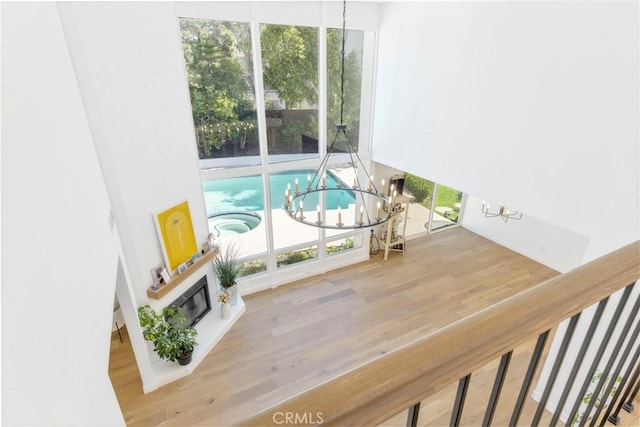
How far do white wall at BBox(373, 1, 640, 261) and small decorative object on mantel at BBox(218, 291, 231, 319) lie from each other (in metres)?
3.60

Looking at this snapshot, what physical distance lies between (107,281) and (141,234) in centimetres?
152

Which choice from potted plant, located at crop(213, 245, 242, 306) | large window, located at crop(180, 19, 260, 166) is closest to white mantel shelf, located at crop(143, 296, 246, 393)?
potted plant, located at crop(213, 245, 242, 306)

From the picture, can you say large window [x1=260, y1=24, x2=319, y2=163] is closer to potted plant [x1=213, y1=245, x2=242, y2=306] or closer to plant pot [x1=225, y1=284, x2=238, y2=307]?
potted plant [x1=213, y1=245, x2=242, y2=306]

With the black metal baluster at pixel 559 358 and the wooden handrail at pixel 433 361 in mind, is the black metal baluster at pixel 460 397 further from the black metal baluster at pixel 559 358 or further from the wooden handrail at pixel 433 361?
the black metal baluster at pixel 559 358

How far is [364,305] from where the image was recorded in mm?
5781

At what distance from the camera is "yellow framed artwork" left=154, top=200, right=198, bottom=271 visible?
4.11m

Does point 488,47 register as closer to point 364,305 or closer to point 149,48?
point 149,48

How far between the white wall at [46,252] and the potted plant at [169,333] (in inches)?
65.0

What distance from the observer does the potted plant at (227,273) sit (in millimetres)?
5281

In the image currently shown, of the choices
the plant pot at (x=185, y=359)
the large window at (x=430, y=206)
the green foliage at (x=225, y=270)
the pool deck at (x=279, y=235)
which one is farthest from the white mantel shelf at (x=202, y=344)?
the large window at (x=430, y=206)

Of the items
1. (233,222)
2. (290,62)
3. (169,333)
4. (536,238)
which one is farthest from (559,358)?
(536,238)

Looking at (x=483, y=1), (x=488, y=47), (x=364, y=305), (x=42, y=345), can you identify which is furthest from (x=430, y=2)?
(x=42, y=345)

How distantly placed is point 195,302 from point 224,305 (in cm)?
45

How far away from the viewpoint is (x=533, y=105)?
347cm
